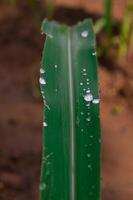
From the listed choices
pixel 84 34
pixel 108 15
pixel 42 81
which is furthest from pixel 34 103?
pixel 42 81

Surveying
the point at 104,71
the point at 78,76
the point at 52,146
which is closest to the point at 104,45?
the point at 104,71

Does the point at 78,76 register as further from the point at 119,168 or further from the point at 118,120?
the point at 118,120

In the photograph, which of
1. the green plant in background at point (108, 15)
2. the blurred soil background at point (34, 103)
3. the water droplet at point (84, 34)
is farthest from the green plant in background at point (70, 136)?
the green plant in background at point (108, 15)

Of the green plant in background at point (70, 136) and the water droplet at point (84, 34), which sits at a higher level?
the water droplet at point (84, 34)

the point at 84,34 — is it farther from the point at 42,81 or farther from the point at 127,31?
the point at 127,31

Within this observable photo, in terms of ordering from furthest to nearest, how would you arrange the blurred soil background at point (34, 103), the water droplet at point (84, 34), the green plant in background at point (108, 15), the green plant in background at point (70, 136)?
the green plant in background at point (108, 15), the blurred soil background at point (34, 103), the water droplet at point (84, 34), the green plant in background at point (70, 136)

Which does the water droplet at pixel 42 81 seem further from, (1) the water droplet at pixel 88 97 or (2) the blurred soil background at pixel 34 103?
(2) the blurred soil background at pixel 34 103
